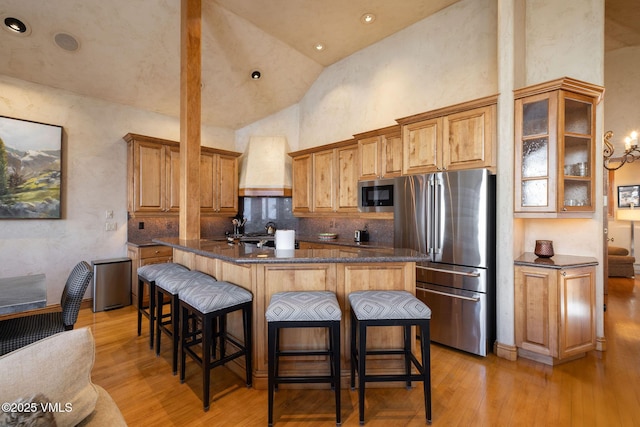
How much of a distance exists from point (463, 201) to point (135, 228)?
4.48m

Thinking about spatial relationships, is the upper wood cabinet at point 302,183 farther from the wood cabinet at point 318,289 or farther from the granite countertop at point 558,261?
the granite countertop at point 558,261

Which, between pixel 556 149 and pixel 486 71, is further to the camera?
pixel 486 71

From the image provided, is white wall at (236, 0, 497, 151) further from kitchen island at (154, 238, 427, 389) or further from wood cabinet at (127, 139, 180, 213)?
kitchen island at (154, 238, 427, 389)

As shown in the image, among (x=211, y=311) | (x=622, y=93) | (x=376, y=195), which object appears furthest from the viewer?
(x=622, y=93)

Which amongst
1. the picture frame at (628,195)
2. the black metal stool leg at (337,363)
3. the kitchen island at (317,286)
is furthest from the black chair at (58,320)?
the picture frame at (628,195)

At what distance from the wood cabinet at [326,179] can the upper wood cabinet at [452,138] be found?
102 cm

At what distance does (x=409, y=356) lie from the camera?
2082mm

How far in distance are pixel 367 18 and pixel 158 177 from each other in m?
3.65

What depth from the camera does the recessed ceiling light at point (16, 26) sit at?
3.00 metres

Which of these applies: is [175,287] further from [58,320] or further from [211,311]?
[58,320]

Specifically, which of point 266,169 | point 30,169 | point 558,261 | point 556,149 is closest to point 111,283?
point 30,169

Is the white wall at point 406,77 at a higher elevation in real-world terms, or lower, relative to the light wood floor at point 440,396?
higher

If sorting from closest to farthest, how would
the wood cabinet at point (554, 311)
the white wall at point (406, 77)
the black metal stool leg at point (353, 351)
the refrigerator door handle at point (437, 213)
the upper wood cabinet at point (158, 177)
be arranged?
the black metal stool leg at point (353, 351) < the wood cabinet at point (554, 311) < the refrigerator door handle at point (437, 213) < the white wall at point (406, 77) < the upper wood cabinet at point (158, 177)

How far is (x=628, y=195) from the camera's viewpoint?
6438mm
